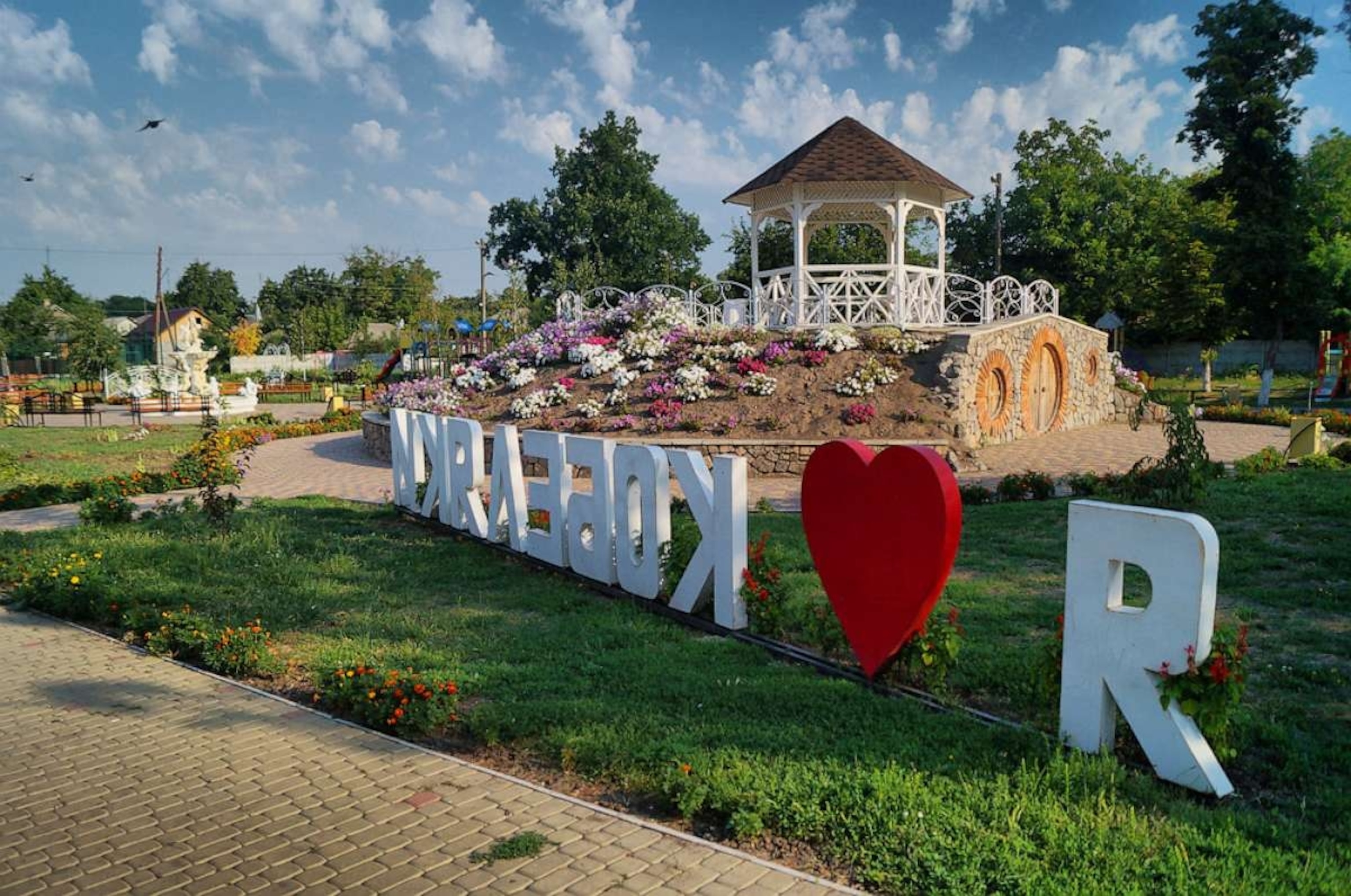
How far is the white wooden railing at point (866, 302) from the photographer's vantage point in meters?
18.6

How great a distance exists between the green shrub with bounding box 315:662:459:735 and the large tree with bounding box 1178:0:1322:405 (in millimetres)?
27640

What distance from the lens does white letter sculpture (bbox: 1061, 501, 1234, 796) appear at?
3949 mm

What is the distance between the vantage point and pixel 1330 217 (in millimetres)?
31359

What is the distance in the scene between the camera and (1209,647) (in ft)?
13.0

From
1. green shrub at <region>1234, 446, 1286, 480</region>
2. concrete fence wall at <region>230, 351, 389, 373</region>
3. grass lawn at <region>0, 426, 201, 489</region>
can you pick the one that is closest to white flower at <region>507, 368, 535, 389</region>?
grass lawn at <region>0, 426, 201, 489</region>

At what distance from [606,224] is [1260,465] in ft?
119

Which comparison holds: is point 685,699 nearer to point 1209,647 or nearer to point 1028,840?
point 1028,840

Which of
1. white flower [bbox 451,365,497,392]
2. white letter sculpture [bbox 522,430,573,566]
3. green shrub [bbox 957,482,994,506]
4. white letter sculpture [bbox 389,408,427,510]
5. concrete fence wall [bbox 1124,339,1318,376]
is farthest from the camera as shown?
concrete fence wall [bbox 1124,339,1318,376]

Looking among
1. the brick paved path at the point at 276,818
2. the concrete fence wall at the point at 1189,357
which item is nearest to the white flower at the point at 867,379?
the brick paved path at the point at 276,818

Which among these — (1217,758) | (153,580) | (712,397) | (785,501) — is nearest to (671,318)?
(712,397)

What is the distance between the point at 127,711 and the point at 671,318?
49.3 ft

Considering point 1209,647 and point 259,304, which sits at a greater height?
point 259,304

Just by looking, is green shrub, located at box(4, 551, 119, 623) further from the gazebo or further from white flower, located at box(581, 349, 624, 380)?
the gazebo

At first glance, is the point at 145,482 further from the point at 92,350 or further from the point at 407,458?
the point at 92,350
